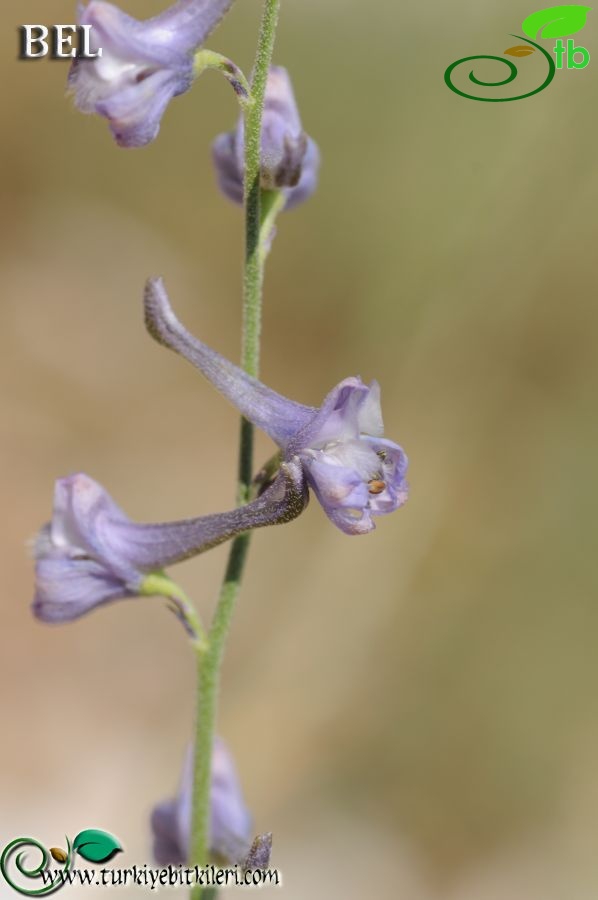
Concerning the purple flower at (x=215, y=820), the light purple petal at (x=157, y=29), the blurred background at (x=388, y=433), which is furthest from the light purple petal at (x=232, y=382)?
the blurred background at (x=388, y=433)

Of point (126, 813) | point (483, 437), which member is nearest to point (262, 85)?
point (126, 813)

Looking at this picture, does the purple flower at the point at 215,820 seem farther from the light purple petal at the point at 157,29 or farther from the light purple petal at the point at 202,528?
the light purple petal at the point at 157,29

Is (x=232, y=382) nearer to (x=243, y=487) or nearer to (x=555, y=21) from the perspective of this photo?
(x=243, y=487)

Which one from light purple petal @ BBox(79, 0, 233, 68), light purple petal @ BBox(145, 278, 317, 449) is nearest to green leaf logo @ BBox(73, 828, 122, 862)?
light purple petal @ BBox(145, 278, 317, 449)

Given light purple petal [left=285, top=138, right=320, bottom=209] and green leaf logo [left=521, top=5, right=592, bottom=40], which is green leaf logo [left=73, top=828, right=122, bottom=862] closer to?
light purple petal [left=285, top=138, right=320, bottom=209]

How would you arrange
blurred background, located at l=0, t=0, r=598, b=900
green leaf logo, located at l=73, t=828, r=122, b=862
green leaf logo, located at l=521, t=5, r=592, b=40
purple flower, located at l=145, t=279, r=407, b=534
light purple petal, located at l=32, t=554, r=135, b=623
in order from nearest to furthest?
purple flower, located at l=145, t=279, r=407, b=534
light purple petal, located at l=32, t=554, r=135, b=623
green leaf logo, located at l=73, t=828, r=122, b=862
green leaf logo, located at l=521, t=5, r=592, b=40
blurred background, located at l=0, t=0, r=598, b=900
